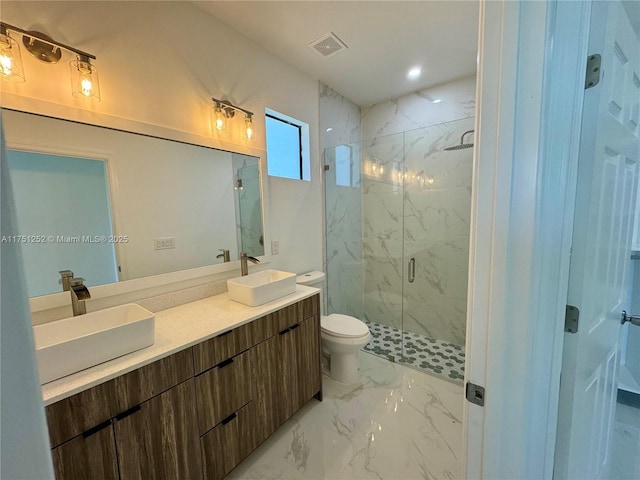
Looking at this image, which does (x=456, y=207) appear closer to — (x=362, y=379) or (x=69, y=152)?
(x=362, y=379)

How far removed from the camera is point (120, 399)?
1.03 meters

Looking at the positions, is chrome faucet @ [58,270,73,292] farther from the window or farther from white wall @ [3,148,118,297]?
the window

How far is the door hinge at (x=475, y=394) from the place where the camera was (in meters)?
0.69

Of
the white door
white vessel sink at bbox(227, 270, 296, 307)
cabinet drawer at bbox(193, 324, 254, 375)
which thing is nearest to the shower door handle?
white vessel sink at bbox(227, 270, 296, 307)

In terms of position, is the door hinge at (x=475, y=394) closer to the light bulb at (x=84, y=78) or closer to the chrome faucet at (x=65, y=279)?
the chrome faucet at (x=65, y=279)

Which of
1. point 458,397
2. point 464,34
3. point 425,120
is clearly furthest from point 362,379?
point 464,34

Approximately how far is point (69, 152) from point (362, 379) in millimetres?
2423

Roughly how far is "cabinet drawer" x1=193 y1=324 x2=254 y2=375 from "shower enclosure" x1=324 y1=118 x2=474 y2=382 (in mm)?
1491

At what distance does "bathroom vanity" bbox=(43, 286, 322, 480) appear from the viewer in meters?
0.96

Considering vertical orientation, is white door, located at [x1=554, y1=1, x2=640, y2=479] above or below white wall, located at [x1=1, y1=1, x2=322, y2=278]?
below

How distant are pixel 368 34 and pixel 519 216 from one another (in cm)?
191

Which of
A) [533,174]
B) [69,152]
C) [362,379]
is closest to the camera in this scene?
[533,174]

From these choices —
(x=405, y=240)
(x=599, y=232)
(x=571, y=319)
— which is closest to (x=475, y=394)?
(x=571, y=319)

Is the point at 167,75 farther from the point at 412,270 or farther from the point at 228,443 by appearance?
the point at 412,270
